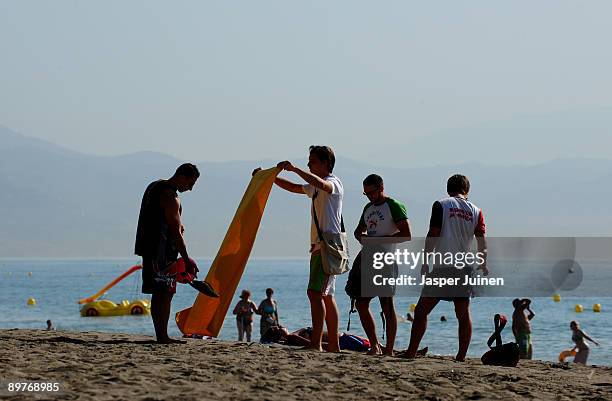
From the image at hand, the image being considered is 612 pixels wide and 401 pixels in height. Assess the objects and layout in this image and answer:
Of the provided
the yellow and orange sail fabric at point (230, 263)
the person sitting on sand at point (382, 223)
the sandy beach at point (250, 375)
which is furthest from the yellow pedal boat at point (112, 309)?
the person sitting on sand at point (382, 223)

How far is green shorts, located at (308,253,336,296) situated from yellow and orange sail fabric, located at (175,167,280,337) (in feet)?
4.04

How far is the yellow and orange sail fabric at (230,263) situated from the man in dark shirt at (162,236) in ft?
3.03

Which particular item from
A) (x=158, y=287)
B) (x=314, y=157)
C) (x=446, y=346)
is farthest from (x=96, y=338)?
(x=446, y=346)

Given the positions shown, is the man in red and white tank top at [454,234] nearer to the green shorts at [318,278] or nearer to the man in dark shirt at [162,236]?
the green shorts at [318,278]

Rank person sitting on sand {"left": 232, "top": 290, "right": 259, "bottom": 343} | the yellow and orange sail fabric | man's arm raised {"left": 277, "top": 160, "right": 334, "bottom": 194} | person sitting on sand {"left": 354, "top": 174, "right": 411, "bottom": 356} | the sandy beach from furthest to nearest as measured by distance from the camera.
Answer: person sitting on sand {"left": 232, "top": 290, "right": 259, "bottom": 343} < the yellow and orange sail fabric < person sitting on sand {"left": 354, "top": 174, "right": 411, "bottom": 356} < man's arm raised {"left": 277, "top": 160, "right": 334, "bottom": 194} < the sandy beach

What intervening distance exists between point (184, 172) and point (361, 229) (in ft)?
6.10

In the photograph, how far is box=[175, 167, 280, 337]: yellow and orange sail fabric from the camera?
11.0m

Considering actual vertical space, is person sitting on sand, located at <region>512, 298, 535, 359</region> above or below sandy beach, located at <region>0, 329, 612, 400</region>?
above

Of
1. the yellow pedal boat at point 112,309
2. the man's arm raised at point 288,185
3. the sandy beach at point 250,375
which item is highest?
the man's arm raised at point 288,185

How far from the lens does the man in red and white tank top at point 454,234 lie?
32.7ft

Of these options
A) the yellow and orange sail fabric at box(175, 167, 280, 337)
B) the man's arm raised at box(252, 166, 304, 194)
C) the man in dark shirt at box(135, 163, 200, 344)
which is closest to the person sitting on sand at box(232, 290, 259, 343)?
the yellow and orange sail fabric at box(175, 167, 280, 337)

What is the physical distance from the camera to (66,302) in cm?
8038

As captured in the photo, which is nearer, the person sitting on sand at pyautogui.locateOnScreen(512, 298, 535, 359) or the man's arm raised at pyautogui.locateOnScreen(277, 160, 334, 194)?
the man's arm raised at pyautogui.locateOnScreen(277, 160, 334, 194)

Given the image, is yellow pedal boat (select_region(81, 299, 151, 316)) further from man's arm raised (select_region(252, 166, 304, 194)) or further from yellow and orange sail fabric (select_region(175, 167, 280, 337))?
man's arm raised (select_region(252, 166, 304, 194))
